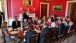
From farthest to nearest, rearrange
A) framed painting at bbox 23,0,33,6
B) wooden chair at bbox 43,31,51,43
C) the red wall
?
framed painting at bbox 23,0,33,6, the red wall, wooden chair at bbox 43,31,51,43

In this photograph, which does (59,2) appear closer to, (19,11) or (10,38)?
(19,11)

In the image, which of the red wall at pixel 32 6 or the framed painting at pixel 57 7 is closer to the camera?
the red wall at pixel 32 6

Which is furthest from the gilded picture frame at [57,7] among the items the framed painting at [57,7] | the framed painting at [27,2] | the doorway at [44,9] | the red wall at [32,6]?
the framed painting at [27,2]

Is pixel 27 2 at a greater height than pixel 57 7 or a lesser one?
greater

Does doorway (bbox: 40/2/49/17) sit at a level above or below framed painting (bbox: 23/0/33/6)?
below

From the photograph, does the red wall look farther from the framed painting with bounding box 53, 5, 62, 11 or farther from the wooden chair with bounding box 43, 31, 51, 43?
the wooden chair with bounding box 43, 31, 51, 43

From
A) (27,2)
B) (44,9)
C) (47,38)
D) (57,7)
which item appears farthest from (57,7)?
(47,38)

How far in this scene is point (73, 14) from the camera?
356 inches

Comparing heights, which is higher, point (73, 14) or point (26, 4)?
point (26, 4)

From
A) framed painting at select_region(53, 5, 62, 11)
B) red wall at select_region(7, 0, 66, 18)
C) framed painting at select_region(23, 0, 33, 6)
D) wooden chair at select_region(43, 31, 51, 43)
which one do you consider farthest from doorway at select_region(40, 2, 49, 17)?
wooden chair at select_region(43, 31, 51, 43)

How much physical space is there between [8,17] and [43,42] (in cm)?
604

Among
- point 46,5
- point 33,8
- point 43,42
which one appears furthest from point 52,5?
point 43,42

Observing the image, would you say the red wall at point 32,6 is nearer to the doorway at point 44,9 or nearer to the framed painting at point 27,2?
the framed painting at point 27,2

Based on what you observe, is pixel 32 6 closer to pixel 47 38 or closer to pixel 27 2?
pixel 27 2
